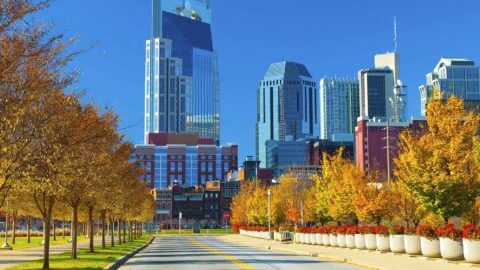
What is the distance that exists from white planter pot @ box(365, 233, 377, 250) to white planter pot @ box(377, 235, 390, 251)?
1766 millimetres

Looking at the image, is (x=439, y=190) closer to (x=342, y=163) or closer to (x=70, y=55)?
(x=70, y=55)

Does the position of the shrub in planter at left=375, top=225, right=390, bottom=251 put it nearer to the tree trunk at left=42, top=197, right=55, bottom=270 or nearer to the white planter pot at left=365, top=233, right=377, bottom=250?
the white planter pot at left=365, top=233, right=377, bottom=250

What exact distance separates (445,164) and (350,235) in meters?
15.7

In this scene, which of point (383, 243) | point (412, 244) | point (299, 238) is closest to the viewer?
point (412, 244)

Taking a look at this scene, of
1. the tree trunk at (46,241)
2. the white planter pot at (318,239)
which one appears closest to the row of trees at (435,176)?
the white planter pot at (318,239)

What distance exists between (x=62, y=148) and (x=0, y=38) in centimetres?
496

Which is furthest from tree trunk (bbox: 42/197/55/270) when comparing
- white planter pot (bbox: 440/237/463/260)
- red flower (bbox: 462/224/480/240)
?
white planter pot (bbox: 440/237/463/260)

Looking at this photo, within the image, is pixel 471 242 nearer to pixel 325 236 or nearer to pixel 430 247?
pixel 430 247

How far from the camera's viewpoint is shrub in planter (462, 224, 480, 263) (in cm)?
2616

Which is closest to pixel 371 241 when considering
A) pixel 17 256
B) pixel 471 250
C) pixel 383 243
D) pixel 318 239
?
pixel 383 243

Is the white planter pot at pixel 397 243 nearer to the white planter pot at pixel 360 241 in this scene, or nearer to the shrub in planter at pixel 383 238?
the shrub in planter at pixel 383 238

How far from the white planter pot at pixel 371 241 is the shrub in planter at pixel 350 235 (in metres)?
2.79

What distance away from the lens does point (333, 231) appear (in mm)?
50750

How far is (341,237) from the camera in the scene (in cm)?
4834
